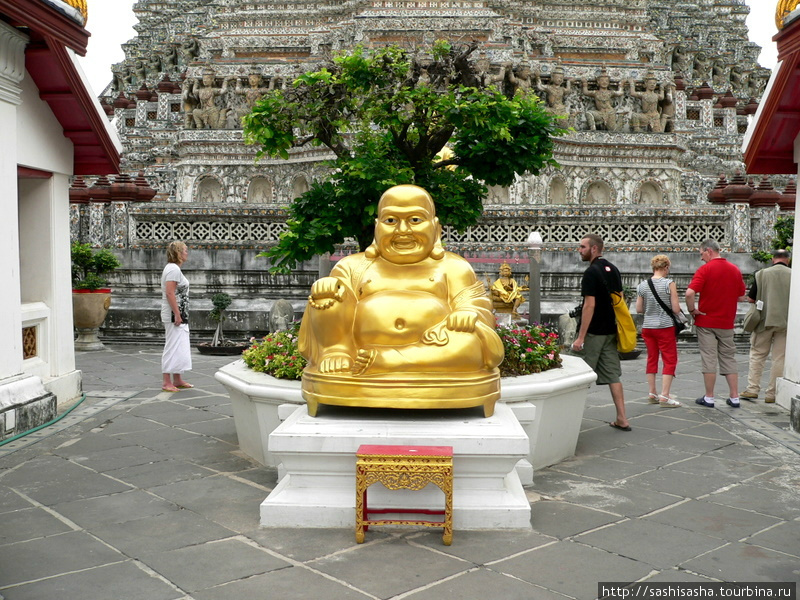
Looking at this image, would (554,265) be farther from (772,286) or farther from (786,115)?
(786,115)

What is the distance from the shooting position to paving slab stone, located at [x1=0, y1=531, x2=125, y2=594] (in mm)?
4062

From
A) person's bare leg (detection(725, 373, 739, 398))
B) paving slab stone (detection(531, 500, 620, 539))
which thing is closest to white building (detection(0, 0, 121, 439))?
paving slab stone (detection(531, 500, 620, 539))

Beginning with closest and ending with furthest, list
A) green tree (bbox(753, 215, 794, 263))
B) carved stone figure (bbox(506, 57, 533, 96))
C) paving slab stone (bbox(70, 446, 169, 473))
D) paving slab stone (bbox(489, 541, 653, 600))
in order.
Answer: paving slab stone (bbox(489, 541, 653, 600)) → paving slab stone (bbox(70, 446, 169, 473)) → green tree (bbox(753, 215, 794, 263)) → carved stone figure (bbox(506, 57, 533, 96))

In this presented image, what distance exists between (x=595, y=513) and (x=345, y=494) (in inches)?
61.9

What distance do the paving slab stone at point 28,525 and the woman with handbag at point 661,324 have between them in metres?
6.09

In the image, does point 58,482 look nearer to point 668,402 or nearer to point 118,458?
point 118,458

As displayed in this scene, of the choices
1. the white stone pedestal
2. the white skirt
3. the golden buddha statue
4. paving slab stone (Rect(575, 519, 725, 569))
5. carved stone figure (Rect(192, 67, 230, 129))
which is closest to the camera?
paving slab stone (Rect(575, 519, 725, 569))

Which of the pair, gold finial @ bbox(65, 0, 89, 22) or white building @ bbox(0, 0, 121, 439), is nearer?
white building @ bbox(0, 0, 121, 439)

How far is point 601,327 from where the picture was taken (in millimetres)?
7453

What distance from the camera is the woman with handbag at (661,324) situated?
28.5ft

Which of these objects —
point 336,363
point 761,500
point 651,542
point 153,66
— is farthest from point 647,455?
point 153,66

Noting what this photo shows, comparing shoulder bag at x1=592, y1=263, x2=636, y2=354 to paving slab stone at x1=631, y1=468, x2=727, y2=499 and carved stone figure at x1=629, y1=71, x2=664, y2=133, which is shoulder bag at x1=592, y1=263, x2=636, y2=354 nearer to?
paving slab stone at x1=631, y1=468, x2=727, y2=499

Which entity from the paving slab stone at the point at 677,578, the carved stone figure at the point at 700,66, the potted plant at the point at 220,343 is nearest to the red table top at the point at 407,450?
the paving slab stone at the point at 677,578

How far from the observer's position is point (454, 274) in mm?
5285
